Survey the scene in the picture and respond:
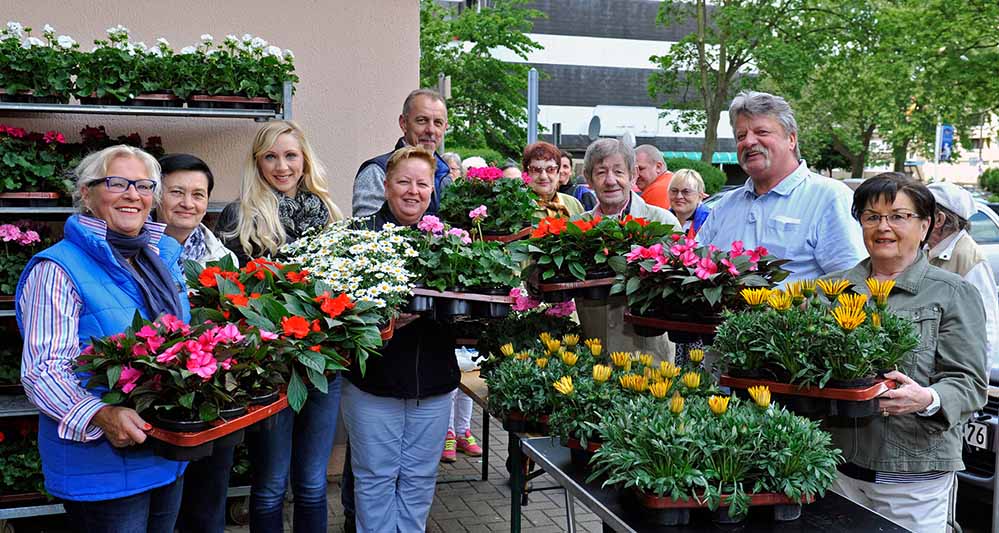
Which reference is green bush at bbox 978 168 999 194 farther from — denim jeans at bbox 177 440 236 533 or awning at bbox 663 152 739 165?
denim jeans at bbox 177 440 236 533

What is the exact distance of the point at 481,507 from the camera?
530 cm

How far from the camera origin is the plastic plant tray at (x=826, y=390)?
2.46 meters

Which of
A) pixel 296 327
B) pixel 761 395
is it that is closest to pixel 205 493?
pixel 296 327

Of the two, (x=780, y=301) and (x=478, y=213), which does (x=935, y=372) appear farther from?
(x=478, y=213)

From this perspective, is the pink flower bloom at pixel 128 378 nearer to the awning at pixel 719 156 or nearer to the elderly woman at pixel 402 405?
the elderly woman at pixel 402 405

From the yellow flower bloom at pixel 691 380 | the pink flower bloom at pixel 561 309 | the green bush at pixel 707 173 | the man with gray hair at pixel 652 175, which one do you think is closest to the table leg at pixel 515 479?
the pink flower bloom at pixel 561 309

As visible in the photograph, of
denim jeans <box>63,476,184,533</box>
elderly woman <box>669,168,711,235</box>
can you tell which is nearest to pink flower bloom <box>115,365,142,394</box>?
denim jeans <box>63,476,184,533</box>

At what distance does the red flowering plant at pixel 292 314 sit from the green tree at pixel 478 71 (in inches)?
690

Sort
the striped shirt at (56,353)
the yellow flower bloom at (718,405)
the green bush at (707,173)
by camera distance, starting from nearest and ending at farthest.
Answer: the yellow flower bloom at (718,405), the striped shirt at (56,353), the green bush at (707,173)

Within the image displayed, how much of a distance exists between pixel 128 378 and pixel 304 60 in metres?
3.68

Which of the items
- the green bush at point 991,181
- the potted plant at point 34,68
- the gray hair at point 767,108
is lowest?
the green bush at point 991,181

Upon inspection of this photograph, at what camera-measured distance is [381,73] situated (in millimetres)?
5902

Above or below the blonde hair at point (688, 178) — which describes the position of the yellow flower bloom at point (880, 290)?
below

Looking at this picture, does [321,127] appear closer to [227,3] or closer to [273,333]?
[227,3]
